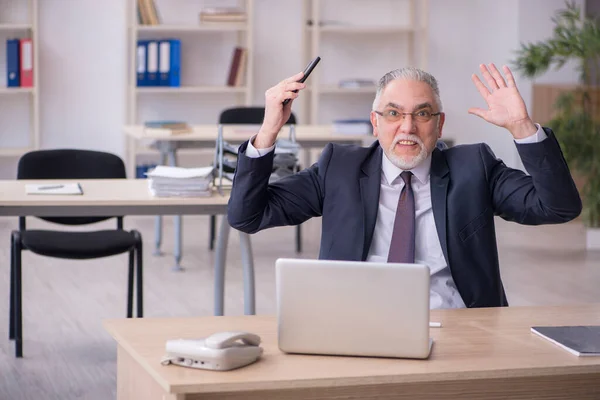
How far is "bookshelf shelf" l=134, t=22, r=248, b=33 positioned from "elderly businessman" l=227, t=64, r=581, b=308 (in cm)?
490

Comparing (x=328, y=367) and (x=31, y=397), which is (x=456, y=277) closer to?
(x=328, y=367)

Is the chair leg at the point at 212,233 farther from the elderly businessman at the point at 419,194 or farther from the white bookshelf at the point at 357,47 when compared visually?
the elderly businessman at the point at 419,194

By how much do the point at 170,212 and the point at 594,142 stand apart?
3426 mm

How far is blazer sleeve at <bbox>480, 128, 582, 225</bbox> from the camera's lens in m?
2.50

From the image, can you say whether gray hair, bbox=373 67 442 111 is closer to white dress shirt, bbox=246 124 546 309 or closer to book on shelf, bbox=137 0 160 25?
white dress shirt, bbox=246 124 546 309

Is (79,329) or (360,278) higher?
(360,278)

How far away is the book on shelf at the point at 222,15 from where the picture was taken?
754 centimetres

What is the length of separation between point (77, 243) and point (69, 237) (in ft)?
0.36

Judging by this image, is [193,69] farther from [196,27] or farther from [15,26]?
[15,26]

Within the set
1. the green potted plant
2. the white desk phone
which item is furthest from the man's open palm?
the green potted plant

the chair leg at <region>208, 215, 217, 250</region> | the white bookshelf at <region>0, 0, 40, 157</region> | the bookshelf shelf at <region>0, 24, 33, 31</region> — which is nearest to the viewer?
the chair leg at <region>208, 215, 217, 250</region>

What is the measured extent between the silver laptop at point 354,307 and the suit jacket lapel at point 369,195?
2.17 ft

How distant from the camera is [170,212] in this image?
404 centimetres

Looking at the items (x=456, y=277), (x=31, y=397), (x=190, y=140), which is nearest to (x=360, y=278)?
(x=456, y=277)
